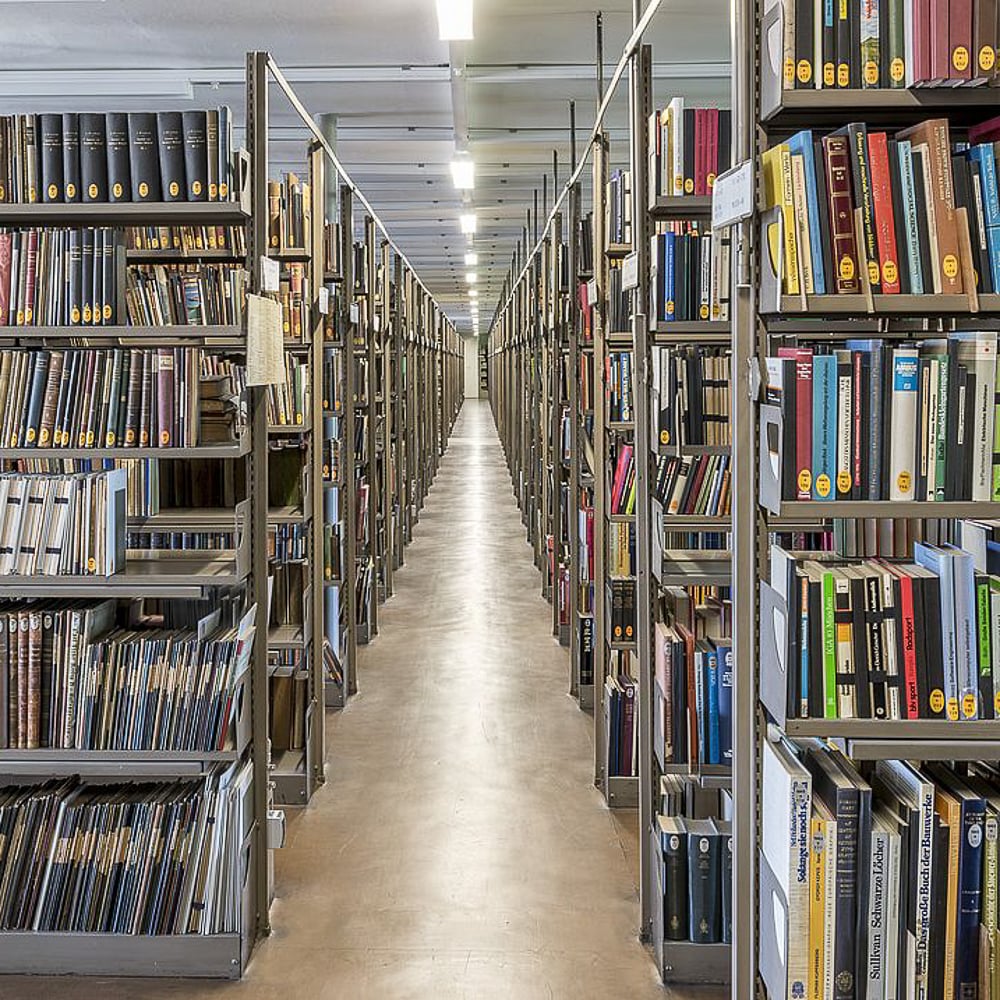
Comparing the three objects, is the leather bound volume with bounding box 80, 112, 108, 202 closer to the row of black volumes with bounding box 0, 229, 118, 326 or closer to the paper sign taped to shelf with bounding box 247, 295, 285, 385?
the row of black volumes with bounding box 0, 229, 118, 326

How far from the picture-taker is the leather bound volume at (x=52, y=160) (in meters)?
3.05

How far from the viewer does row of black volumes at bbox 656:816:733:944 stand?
3105 mm

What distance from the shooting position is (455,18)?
4.79 meters

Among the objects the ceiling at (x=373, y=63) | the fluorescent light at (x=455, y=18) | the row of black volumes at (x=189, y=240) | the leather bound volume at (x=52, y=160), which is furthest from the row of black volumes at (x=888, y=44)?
the ceiling at (x=373, y=63)

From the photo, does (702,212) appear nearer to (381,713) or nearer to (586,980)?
(586,980)

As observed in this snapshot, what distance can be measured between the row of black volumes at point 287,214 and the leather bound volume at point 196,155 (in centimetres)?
181

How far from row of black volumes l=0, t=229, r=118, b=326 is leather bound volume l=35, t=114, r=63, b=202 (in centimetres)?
11

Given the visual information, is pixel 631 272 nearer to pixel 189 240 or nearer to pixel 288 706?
pixel 288 706

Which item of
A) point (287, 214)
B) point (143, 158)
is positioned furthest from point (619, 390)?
point (143, 158)

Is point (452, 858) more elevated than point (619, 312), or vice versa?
point (619, 312)

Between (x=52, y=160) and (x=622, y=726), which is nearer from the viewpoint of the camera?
(x=52, y=160)

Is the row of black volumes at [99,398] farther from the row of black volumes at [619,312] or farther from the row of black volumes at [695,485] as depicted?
the row of black volumes at [619,312]

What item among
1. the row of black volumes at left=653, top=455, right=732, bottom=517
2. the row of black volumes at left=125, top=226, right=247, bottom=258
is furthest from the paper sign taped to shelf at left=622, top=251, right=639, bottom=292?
the row of black volumes at left=125, top=226, right=247, bottom=258

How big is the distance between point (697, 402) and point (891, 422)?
1.40m
